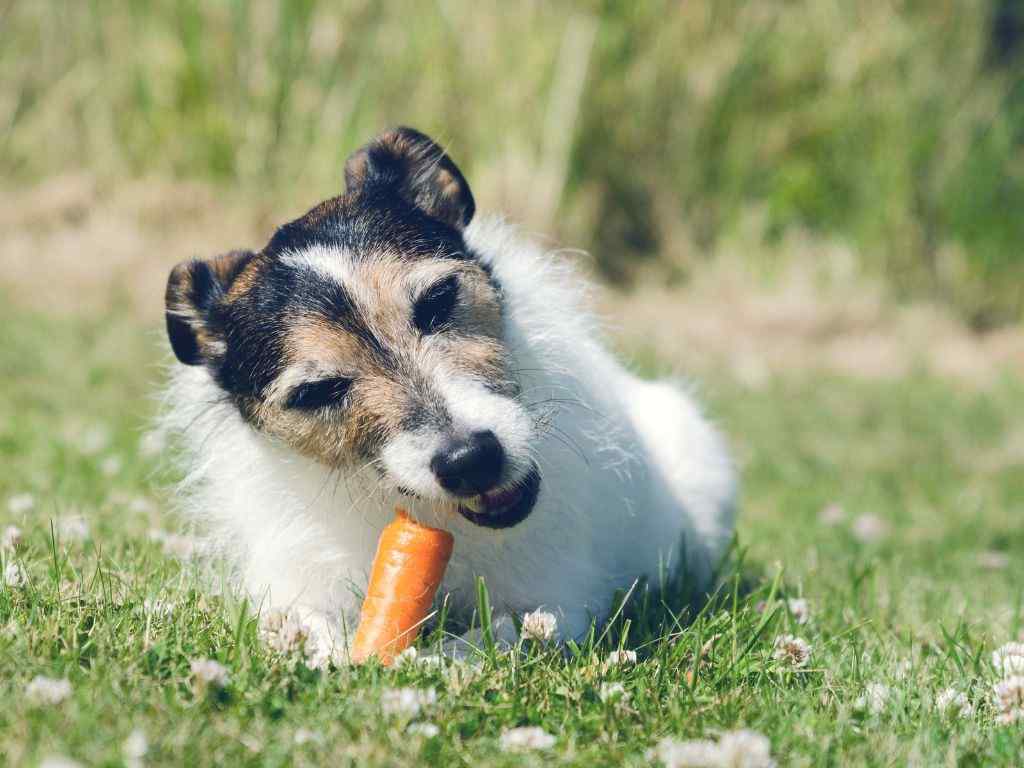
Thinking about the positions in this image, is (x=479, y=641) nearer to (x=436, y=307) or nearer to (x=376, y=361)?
(x=376, y=361)

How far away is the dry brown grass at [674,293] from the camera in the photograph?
33.6ft

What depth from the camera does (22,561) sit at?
342cm

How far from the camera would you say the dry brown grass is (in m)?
10.2

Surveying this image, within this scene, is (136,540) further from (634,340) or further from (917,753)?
(634,340)

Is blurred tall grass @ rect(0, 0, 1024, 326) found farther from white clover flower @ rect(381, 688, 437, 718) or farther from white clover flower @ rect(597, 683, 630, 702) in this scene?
white clover flower @ rect(381, 688, 437, 718)

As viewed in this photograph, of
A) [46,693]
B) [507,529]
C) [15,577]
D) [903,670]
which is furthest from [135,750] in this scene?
[903,670]

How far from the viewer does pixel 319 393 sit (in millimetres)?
3242

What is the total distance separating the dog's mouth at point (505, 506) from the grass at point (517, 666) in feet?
1.31

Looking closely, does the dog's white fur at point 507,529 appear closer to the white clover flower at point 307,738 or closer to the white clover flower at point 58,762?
the white clover flower at point 307,738

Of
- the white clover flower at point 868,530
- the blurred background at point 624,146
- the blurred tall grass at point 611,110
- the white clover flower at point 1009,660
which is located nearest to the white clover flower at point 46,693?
the white clover flower at point 1009,660

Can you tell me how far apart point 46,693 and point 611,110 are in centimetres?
959

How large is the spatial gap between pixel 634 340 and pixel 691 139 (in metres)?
2.47

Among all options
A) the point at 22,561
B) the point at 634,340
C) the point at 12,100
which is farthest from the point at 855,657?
the point at 12,100

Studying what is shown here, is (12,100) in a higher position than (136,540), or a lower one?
higher
